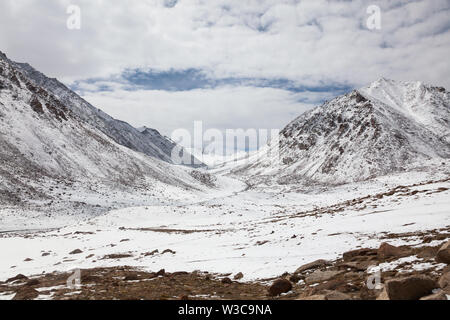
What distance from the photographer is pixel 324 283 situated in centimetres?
771

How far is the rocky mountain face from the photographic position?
62.3m

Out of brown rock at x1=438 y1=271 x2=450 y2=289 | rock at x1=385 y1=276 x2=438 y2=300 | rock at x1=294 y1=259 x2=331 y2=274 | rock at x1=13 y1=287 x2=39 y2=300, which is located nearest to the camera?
rock at x1=385 y1=276 x2=438 y2=300

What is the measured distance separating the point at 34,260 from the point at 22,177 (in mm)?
49454

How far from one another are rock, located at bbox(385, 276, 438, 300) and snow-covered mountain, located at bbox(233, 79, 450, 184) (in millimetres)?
111086

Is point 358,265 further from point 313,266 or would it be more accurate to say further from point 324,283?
point 324,283

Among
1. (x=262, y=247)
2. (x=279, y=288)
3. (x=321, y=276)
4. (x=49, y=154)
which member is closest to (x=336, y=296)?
(x=279, y=288)

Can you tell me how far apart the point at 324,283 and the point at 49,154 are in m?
82.0

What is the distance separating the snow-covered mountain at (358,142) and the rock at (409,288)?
111m

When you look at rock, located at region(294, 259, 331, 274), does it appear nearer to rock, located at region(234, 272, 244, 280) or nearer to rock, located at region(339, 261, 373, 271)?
rock, located at region(339, 261, 373, 271)

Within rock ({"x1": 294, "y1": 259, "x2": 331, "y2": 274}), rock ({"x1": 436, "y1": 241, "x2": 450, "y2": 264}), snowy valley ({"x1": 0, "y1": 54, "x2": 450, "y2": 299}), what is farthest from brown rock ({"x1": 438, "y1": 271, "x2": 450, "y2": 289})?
rock ({"x1": 294, "y1": 259, "x2": 331, "y2": 274})

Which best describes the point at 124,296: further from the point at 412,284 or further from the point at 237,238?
the point at 237,238

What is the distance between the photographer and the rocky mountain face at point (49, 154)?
62281 mm

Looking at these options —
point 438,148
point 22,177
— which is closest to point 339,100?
point 438,148

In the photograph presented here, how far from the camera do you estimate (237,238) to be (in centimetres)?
2073
